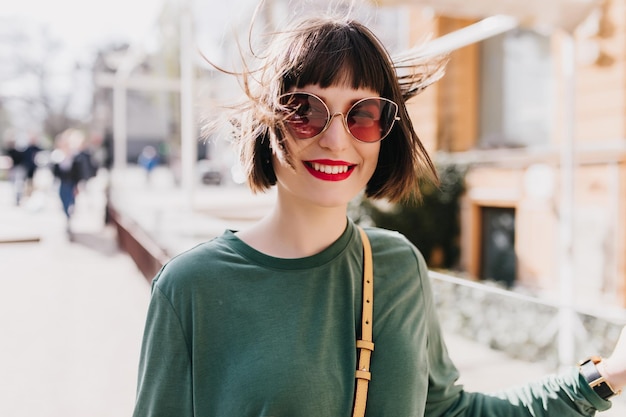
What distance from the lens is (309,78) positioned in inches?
47.9

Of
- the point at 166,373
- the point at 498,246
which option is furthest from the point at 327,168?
the point at 498,246

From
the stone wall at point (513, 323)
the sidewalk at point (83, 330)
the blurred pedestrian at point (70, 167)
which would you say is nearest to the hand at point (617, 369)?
the sidewalk at point (83, 330)

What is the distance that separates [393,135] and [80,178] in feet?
33.0

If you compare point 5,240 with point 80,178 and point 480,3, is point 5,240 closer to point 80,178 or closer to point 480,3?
point 80,178

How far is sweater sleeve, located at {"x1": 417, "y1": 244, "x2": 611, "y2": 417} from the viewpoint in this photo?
4.18ft

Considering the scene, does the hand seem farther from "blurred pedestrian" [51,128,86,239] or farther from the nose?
"blurred pedestrian" [51,128,86,239]

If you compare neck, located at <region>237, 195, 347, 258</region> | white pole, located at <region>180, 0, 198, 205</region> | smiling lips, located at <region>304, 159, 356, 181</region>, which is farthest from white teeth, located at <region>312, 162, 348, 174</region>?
white pole, located at <region>180, 0, 198, 205</region>

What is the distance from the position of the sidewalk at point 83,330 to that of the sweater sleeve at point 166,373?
1.76 metres

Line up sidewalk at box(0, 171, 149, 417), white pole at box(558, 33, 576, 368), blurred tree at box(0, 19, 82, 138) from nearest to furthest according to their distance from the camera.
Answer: sidewalk at box(0, 171, 149, 417)
white pole at box(558, 33, 576, 368)
blurred tree at box(0, 19, 82, 138)

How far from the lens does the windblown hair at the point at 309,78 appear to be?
121 cm

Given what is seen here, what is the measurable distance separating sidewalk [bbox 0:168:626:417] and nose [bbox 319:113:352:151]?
1.68 m

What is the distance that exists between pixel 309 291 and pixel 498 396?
1.86ft

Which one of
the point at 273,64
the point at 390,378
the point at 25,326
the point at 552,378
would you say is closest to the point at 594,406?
the point at 552,378

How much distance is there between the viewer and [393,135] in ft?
4.62
